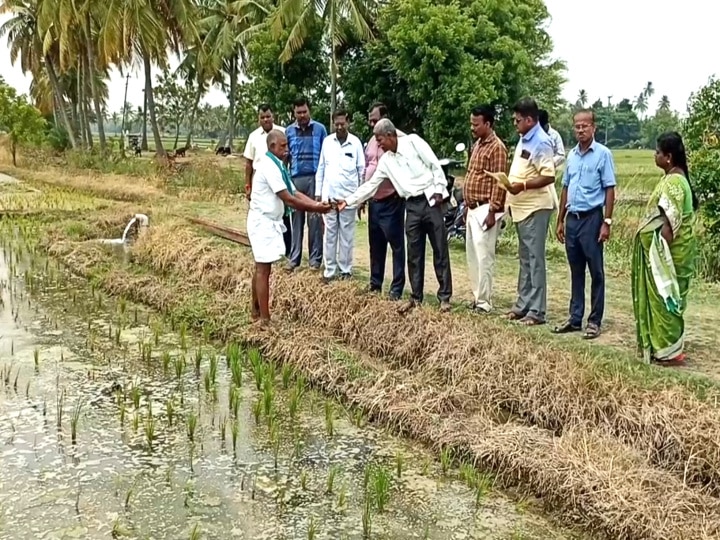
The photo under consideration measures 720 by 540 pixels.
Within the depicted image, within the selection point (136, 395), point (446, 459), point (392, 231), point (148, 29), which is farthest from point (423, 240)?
Answer: point (148, 29)

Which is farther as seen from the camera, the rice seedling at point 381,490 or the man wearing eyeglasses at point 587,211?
the man wearing eyeglasses at point 587,211

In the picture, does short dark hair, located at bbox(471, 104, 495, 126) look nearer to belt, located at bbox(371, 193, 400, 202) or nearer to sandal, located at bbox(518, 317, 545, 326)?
belt, located at bbox(371, 193, 400, 202)

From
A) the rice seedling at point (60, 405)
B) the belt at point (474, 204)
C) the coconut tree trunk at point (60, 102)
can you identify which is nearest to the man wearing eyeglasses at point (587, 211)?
the belt at point (474, 204)

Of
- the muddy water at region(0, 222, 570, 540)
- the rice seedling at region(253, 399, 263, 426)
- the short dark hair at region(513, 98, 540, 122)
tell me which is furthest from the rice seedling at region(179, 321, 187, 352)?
the short dark hair at region(513, 98, 540, 122)

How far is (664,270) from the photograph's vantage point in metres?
4.36

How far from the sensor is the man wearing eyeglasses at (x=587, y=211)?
16.3ft

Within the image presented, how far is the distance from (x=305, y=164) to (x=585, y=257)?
110 inches

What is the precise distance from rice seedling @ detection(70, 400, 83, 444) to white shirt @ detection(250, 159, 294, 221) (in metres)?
1.88

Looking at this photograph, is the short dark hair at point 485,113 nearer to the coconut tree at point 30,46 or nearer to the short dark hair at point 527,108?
the short dark hair at point 527,108

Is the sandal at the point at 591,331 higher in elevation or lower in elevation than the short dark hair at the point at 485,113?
lower

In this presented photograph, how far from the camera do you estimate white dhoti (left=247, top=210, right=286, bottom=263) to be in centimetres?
566

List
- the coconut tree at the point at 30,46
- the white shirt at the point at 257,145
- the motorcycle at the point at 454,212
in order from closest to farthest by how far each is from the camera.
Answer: the white shirt at the point at 257,145, the motorcycle at the point at 454,212, the coconut tree at the point at 30,46

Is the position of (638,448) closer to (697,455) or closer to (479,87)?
(697,455)

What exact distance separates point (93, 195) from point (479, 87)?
9.10 metres
